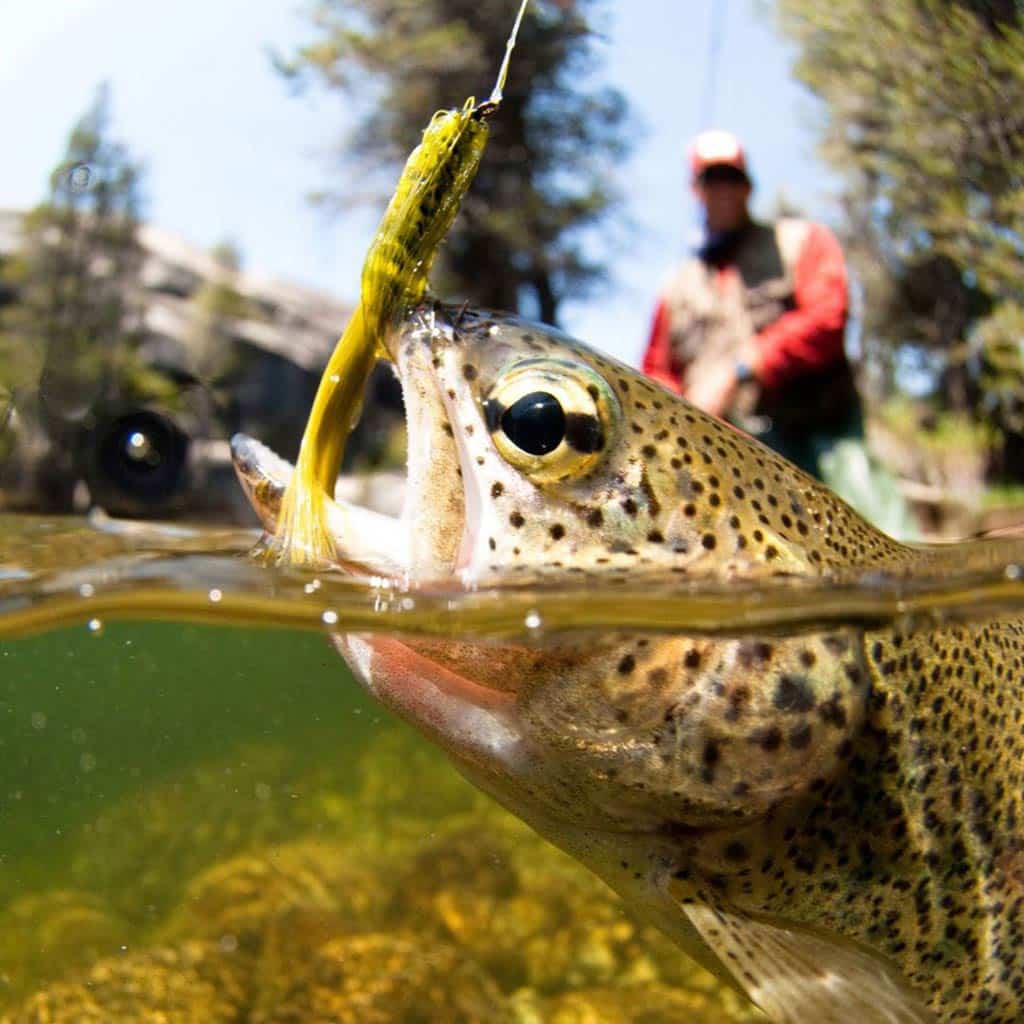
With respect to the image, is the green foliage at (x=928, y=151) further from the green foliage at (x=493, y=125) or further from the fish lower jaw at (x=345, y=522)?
the fish lower jaw at (x=345, y=522)

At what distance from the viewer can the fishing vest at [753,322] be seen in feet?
18.7

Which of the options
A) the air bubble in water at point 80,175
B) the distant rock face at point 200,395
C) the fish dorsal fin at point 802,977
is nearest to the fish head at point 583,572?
the fish dorsal fin at point 802,977

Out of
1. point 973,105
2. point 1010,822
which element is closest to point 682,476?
point 1010,822

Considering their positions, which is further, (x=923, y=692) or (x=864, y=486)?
(x=864, y=486)

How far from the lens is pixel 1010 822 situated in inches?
93.4

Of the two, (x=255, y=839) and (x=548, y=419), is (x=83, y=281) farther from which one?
(x=548, y=419)

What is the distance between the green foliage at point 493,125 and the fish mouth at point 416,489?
962 cm

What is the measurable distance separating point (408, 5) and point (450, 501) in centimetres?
1313

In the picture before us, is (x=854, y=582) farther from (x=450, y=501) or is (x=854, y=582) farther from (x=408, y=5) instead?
(x=408, y=5)

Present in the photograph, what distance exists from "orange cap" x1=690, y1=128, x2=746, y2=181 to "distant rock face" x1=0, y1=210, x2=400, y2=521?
240cm

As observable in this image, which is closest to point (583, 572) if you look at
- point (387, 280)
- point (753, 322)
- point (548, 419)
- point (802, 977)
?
point (548, 419)

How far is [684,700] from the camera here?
2.02 metres

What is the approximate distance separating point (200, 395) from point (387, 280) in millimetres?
9873

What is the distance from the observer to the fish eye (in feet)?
6.47
